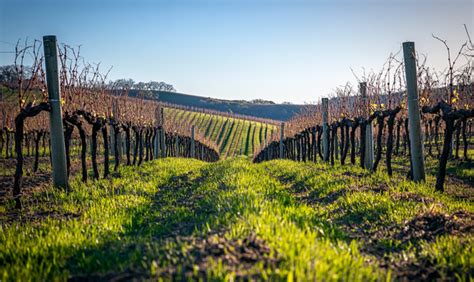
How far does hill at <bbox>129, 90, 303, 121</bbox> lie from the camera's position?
139750mm

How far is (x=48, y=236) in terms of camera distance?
468 cm

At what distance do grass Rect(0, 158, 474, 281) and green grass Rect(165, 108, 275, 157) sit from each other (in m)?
54.9

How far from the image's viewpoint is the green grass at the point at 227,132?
66.8 metres

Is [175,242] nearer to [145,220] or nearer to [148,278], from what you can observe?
[148,278]

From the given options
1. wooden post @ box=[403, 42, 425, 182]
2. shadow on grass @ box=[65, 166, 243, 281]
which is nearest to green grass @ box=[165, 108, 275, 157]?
wooden post @ box=[403, 42, 425, 182]

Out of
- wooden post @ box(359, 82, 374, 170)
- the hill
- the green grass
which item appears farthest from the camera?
the hill

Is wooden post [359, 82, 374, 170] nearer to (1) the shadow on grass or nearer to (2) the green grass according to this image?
(1) the shadow on grass

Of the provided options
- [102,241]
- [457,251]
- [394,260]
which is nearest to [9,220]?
[102,241]

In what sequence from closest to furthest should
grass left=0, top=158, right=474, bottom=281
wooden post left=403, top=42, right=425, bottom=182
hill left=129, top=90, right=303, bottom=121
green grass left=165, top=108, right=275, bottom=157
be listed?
grass left=0, top=158, right=474, bottom=281 → wooden post left=403, top=42, right=425, bottom=182 → green grass left=165, top=108, right=275, bottom=157 → hill left=129, top=90, right=303, bottom=121

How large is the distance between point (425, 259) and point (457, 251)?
1.14 feet

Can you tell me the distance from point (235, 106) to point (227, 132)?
70508mm

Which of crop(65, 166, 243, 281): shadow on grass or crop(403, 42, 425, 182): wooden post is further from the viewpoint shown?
crop(403, 42, 425, 182): wooden post

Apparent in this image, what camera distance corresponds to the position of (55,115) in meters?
9.20

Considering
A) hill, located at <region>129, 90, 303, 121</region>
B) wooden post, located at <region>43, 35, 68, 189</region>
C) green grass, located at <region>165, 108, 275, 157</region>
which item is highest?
hill, located at <region>129, 90, 303, 121</region>
